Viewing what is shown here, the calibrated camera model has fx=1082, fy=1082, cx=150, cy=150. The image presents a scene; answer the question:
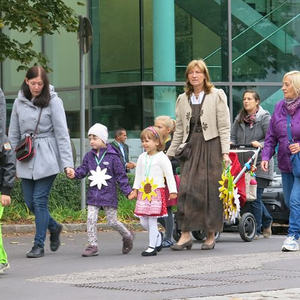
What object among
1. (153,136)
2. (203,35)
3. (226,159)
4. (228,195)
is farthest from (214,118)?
(203,35)

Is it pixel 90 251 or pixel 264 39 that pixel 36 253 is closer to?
pixel 90 251

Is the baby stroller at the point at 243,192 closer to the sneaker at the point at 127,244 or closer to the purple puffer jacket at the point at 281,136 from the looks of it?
the purple puffer jacket at the point at 281,136

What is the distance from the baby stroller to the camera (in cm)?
1262

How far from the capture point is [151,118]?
72.8 feet

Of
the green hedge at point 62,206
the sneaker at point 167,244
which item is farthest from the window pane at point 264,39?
the sneaker at point 167,244

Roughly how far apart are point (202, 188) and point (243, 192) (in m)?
1.14

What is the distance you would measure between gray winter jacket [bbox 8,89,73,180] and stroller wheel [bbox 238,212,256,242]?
9.10ft

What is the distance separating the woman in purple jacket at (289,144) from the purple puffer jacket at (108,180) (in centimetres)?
149

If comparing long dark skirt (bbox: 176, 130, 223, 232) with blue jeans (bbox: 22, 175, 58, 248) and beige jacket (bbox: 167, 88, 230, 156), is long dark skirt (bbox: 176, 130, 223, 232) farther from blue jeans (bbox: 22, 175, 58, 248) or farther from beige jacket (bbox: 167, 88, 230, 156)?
blue jeans (bbox: 22, 175, 58, 248)

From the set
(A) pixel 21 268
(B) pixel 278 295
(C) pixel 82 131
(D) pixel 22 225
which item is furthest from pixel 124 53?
(B) pixel 278 295

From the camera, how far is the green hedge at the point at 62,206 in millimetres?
15430

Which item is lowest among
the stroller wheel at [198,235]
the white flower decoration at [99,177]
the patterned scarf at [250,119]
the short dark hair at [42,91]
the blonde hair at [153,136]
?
the stroller wheel at [198,235]

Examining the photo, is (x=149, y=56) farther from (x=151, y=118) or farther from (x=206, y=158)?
(x=206, y=158)

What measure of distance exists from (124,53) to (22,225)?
332 inches
